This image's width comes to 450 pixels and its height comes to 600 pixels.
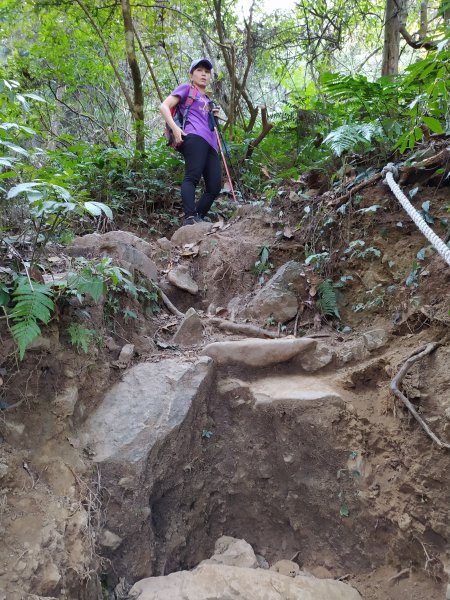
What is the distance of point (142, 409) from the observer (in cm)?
290

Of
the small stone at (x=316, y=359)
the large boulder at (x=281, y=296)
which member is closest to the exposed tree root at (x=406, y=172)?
the large boulder at (x=281, y=296)

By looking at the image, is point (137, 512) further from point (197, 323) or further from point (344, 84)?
point (344, 84)

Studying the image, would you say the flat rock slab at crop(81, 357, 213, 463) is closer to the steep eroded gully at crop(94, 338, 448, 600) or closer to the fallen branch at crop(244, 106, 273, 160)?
the steep eroded gully at crop(94, 338, 448, 600)

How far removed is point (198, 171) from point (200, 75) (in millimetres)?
1111

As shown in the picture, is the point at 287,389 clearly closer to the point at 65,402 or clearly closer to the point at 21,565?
the point at 65,402

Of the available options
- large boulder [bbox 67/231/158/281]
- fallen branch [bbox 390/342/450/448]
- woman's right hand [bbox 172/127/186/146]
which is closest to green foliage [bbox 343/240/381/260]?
fallen branch [bbox 390/342/450/448]

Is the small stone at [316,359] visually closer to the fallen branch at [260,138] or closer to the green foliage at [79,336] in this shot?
the green foliage at [79,336]

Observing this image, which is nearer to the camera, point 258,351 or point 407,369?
point 407,369

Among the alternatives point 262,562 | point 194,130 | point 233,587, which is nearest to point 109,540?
point 233,587

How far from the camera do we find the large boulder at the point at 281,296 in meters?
3.71

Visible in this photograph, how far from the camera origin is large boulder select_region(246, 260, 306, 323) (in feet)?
12.2

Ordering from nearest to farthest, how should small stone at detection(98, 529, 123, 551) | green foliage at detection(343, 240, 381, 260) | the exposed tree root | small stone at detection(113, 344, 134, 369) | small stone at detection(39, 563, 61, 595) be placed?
small stone at detection(39, 563, 61, 595) → small stone at detection(98, 529, 123, 551) → small stone at detection(113, 344, 134, 369) → the exposed tree root → green foliage at detection(343, 240, 381, 260)

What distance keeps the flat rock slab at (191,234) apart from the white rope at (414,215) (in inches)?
84.1

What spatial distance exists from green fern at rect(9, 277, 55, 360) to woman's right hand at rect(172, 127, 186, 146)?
3261 millimetres
